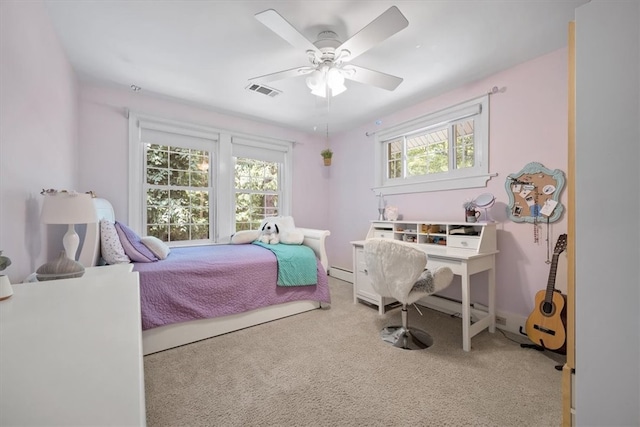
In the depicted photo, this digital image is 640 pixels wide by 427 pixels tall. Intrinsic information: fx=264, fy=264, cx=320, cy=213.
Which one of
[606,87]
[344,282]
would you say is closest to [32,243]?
[606,87]

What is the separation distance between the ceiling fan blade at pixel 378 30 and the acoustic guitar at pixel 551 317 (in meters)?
2.00

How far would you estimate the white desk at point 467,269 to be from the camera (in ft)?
6.84

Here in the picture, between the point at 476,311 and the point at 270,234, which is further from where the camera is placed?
Answer: the point at 270,234

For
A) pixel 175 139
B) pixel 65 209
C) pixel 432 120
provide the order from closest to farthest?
pixel 65 209 → pixel 432 120 → pixel 175 139

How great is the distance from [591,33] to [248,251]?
9.11 feet

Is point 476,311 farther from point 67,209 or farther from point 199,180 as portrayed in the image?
point 199,180

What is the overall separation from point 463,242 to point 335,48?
1.99 metres

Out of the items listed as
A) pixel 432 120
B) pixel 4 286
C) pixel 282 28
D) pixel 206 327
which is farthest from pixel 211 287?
pixel 432 120

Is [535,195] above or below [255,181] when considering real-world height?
below

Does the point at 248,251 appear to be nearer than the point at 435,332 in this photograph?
No

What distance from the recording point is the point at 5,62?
1.26 metres

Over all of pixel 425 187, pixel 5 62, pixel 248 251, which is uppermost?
pixel 5 62

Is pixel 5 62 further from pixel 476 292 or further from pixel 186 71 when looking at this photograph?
pixel 476 292

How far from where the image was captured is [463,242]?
8.05 ft
